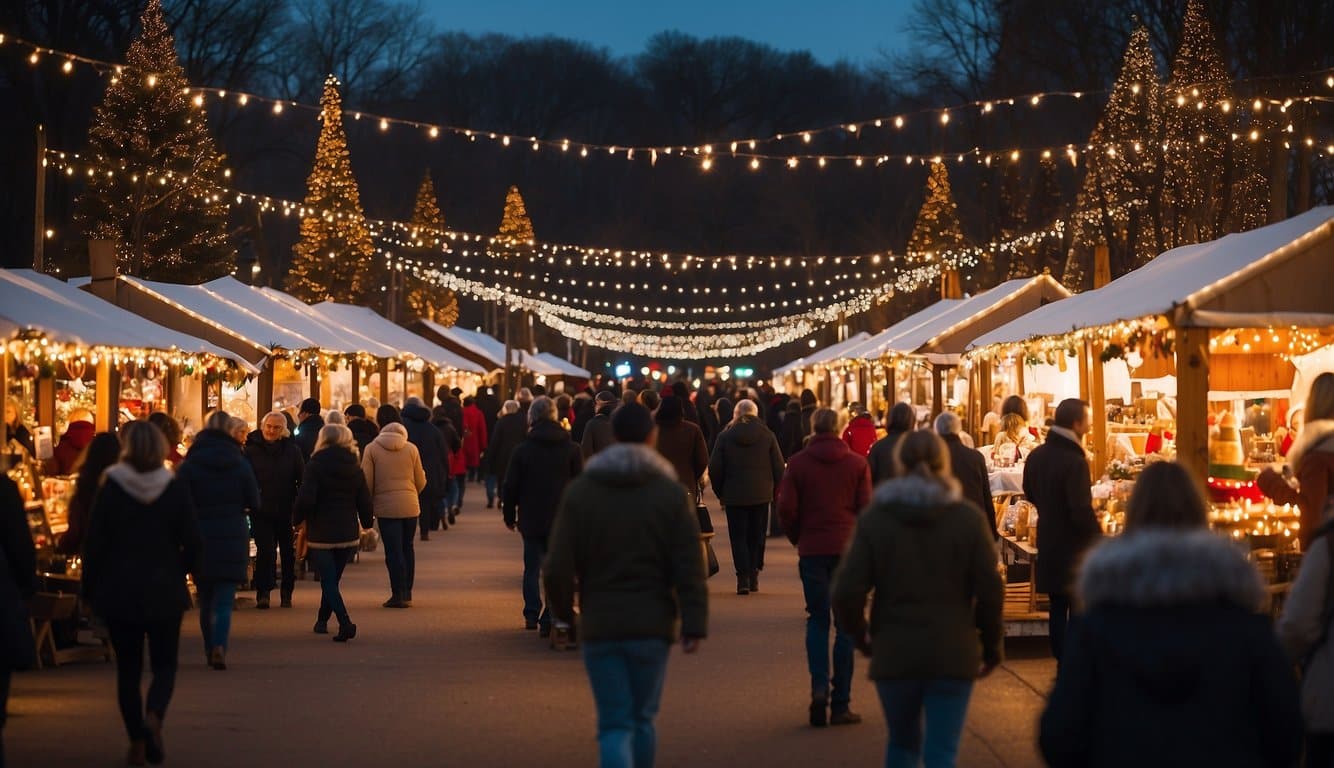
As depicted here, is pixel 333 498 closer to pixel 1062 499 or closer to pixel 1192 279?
pixel 1062 499

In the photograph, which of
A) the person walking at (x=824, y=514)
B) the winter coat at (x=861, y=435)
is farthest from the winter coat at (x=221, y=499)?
the winter coat at (x=861, y=435)

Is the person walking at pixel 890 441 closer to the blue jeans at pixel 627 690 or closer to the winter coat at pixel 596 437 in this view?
the winter coat at pixel 596 437

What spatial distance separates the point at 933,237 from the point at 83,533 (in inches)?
1958

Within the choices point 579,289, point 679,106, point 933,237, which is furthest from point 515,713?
point 679,106

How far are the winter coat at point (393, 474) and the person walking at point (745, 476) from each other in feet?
8.38

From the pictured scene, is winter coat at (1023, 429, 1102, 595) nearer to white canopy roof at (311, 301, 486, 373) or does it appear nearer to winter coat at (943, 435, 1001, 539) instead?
winter coat at (943, 435, 1001, 539)

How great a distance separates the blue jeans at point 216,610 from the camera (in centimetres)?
1066

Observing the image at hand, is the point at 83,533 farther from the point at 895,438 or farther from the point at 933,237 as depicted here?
the point at 933,237

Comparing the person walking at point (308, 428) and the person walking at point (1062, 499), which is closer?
the person walking at point (1062, 499)

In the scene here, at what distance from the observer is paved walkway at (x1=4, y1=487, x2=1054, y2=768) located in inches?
323

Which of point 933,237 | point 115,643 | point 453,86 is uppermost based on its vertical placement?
point 453,86

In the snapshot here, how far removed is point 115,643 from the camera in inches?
310

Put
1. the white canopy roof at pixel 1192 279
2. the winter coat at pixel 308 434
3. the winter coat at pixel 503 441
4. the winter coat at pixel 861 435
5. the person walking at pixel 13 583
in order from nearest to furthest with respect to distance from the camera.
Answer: the person walking at pixel 13 583, the white canopy roof at pixel 1192 279, the winter coat at pixel 308 434, the winter coat at pixel 861 435, the winter coat at pixel 503 441

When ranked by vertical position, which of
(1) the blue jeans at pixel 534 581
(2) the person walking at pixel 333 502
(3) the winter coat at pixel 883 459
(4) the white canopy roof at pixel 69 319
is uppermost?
(4) the white canopy roof at pixel 69 319
